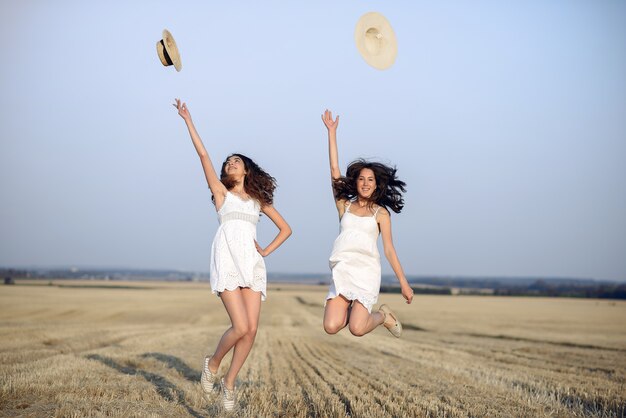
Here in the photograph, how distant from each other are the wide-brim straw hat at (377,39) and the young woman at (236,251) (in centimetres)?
234

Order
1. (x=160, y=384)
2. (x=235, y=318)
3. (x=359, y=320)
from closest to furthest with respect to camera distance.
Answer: (x=235, y=318) < (x=359, y=320) < (x=160, y=384)

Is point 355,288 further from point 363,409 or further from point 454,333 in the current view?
point 454,333

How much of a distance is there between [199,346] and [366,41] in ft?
40.2

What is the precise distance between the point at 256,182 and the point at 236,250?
845 millimetres

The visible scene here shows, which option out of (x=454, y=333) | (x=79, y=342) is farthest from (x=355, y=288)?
(x=454, y=333)

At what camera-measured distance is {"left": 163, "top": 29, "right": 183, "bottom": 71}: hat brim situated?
7445mm

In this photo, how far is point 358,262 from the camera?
7.36 meters

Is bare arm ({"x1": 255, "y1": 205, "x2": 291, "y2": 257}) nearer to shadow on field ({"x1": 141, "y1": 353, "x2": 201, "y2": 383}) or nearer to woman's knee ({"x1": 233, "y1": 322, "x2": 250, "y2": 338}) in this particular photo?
woman's knee ({"x1": 233, "y1": 322, "x2": 250, "y2": 338})

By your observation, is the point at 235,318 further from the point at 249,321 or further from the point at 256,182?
the point at 256,182

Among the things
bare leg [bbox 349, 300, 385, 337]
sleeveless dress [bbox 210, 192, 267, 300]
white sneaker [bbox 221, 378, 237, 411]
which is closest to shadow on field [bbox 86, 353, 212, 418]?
white sneaker [bbox 221, 378, 237, 411]

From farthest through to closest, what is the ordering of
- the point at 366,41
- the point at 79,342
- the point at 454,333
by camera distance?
the point at 454,333, the point at 79,342, the point at 366,41

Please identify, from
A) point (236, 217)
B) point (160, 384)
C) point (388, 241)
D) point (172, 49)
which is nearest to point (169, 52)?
point (172, 49)

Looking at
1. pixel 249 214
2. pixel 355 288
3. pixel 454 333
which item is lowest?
pixel 454 333

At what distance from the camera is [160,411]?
6828 millimetres
